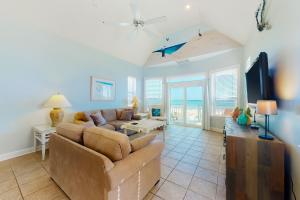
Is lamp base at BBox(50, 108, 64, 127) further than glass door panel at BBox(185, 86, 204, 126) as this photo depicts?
No

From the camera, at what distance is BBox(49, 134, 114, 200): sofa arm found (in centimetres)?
107

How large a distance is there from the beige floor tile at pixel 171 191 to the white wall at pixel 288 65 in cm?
113

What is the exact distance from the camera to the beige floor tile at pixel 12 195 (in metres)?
1.53

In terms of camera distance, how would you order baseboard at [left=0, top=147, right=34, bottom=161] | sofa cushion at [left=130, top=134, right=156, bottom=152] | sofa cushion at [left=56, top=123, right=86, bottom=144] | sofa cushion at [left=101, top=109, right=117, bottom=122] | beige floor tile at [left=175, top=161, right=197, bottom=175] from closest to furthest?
sofa cushion at [left=130, top=134, right=156, bottom=152]
sofa cushion at [left=56, top=123, right=86, bottom=144]
beige floor tile at [left=175, top=161, right=197, bottom=175]
baseboard at [left=0, top=147, right=34, bottom=161]
sofa cushion at [left=101, top=109, right=117, bottom=122]

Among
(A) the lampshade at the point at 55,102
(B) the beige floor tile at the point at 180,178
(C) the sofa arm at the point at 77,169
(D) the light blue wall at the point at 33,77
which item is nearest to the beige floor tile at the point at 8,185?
(C) the sofa arm at the point at 77,169

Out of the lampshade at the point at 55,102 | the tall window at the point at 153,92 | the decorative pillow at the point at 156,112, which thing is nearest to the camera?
the lampshade at the point at 55,102

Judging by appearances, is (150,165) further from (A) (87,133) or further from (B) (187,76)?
(B) (187,76)

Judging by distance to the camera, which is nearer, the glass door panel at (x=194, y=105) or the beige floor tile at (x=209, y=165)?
the beige floor tile at (x=209, y=165)

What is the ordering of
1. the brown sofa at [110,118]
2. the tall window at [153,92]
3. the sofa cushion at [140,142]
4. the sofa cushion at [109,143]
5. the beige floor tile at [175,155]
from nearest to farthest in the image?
the sofa cushion at [109,143] < the sofa cushion at [140,142] < the beige floor tile at [175,155] < the brown sofa at [110,118] < the tall window at [153,92]

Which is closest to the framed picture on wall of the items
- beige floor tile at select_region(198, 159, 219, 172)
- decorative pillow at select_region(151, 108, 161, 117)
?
decorative pillow at select_region(151, 108, 161, 117)

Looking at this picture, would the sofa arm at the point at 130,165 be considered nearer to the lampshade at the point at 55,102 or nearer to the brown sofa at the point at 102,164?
the brown sofa at the point at 102,164

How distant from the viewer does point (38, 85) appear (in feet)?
9.55

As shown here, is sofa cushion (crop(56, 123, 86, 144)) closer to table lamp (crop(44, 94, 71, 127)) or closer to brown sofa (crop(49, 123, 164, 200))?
brown sofa (crop(49, 123, 164, 200))

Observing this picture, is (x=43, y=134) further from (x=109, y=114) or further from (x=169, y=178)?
(x=169, y=178)
